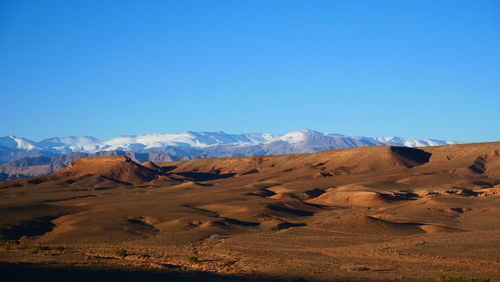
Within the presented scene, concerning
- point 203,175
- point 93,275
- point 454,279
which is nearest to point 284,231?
point 454,279

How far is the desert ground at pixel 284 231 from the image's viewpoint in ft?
97.9

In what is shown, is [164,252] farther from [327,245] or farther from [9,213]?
[9,213]

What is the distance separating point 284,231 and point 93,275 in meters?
27.5

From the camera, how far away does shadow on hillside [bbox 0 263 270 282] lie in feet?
83.8

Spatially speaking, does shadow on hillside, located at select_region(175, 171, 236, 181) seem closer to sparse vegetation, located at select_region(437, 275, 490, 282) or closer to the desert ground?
the desert ground

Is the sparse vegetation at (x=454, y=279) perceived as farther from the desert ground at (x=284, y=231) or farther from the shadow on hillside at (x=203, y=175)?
the shadow on hillside at (x=203, y=175)

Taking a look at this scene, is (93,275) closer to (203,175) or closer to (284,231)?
(284,231)

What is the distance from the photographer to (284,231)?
172 ft

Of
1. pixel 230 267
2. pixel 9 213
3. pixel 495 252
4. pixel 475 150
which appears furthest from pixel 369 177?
pixel 230 267

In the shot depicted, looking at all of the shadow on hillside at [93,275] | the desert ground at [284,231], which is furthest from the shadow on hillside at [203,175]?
the shadow on hillside at [93,275]

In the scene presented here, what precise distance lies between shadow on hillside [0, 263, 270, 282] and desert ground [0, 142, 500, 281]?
0.26 feet

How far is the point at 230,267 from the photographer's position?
31.7 metres

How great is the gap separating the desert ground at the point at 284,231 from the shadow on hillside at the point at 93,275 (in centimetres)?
8

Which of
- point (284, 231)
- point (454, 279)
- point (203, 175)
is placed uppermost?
point (454, 279)
